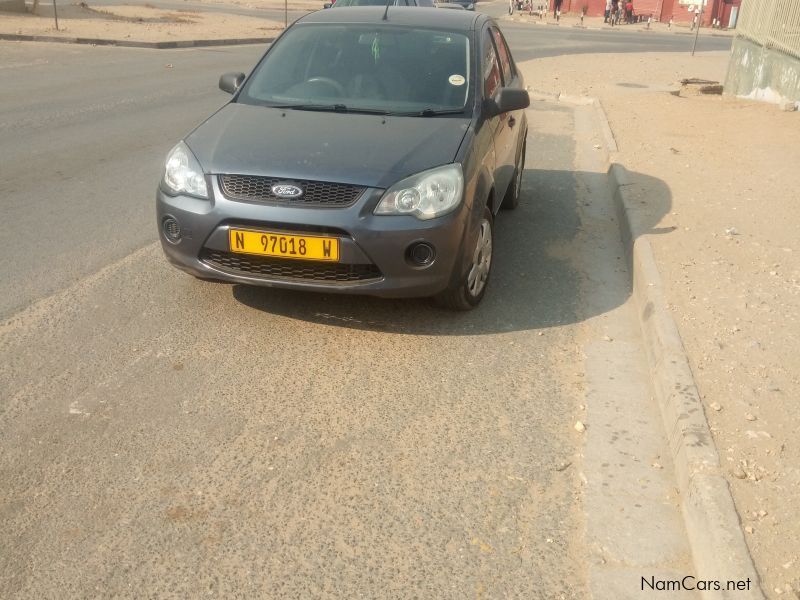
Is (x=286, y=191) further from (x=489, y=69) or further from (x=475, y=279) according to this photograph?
(x=489, y=69)

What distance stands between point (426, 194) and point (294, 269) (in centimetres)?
84

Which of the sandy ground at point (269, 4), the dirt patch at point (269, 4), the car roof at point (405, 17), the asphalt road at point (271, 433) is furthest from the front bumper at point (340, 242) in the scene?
the sandy ground at point (269, 4)

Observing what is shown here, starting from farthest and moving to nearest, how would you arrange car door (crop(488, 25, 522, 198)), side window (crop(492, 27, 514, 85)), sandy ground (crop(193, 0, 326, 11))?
sandy ground (crop(193, 0, 326, 11)), side window (crop(492, 27, 514, 85)), car door (crop(488, 25, 522, 198))

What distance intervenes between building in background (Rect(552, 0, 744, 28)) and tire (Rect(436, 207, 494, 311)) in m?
46.7

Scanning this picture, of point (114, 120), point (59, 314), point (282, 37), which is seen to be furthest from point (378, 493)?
point (114, 120)

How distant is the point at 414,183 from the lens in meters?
4.91

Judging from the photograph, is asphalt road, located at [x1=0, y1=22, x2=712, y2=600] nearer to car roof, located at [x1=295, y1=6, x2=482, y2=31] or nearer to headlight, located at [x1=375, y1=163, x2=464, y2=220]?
headlight, located at [x1=375, y1=163, x2=464, y2=220]

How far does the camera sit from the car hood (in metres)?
4.89

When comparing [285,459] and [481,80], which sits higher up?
[481,80]

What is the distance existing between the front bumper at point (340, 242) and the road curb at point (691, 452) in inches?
48.9

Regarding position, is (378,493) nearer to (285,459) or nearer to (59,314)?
(285,459)

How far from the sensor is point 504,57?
747 cm

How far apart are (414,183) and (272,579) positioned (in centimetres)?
250

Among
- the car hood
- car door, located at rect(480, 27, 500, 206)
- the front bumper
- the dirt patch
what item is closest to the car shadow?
the front bumper
